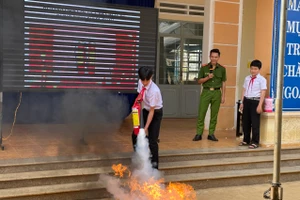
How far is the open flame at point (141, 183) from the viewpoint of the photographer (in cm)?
476

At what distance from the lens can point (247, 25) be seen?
10.6 m

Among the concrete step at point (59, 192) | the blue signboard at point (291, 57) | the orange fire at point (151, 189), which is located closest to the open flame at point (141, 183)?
the orange fire at point (151, 189)

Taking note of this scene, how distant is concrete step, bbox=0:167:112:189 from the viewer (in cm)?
506

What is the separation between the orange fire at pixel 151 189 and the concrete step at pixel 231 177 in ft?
1.26

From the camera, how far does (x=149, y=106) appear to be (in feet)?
17.5

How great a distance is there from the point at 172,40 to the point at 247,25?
2057mm

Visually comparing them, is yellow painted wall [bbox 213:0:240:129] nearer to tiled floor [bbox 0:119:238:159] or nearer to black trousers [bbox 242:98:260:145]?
tiled floor [bbox 0:119:238:159]

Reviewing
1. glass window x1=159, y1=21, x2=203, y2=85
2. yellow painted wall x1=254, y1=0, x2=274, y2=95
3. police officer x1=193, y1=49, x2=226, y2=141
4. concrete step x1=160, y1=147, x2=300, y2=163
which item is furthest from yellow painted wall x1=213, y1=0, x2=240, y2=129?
glass window x1=159, y1=21, x2=203, y2=85

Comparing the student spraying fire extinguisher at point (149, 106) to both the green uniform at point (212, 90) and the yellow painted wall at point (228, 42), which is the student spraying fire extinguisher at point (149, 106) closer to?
the green uniform at point (212, 90)

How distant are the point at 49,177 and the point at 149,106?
1626 mm

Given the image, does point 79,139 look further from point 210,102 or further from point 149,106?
point 210,102

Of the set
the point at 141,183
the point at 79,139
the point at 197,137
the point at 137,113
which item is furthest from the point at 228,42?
the point at 141,183

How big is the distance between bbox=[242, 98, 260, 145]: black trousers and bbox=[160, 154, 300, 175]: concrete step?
434mm

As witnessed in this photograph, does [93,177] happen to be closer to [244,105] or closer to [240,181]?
[240,181]
